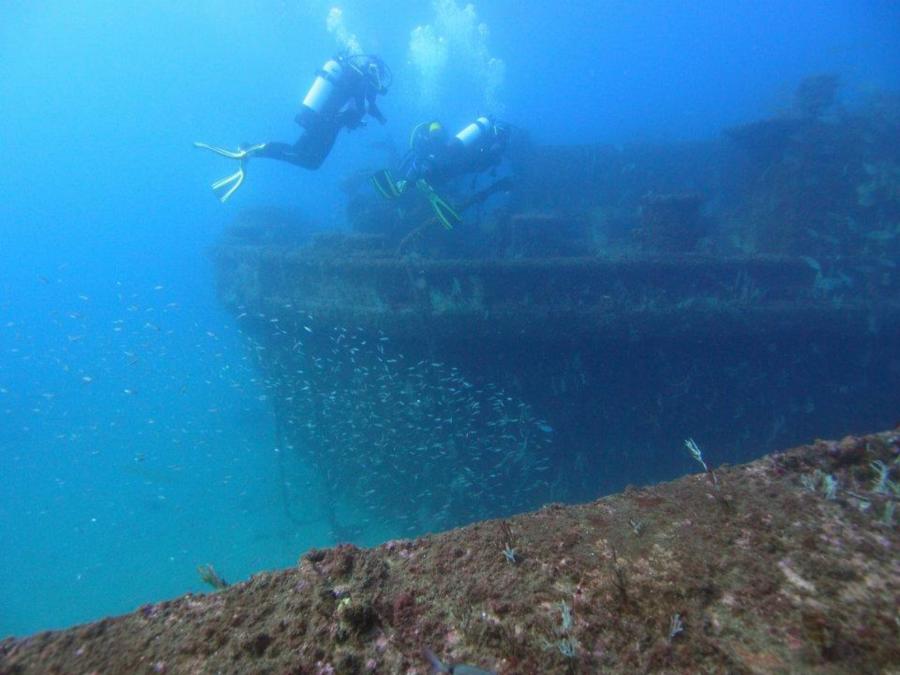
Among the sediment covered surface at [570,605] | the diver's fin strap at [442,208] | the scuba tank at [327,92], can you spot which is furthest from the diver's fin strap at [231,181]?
the sediment covered surface at [570,605]

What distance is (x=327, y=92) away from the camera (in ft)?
42.1

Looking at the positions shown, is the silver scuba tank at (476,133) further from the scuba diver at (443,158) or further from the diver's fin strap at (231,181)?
the diver's fin strap at (231,181)

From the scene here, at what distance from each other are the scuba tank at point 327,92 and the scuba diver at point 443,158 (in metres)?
2.76

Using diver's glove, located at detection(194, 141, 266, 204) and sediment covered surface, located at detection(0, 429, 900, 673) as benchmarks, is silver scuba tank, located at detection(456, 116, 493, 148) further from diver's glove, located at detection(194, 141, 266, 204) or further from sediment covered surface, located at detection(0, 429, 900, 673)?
sediment covered surface, located at detection(0, 429, 900, 673)

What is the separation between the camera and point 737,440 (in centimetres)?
799

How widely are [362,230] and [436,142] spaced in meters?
3.60

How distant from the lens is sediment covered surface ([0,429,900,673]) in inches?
67.6

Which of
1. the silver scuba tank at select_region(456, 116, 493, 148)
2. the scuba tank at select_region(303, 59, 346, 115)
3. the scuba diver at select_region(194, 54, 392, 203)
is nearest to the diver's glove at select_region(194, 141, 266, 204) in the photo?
the scuba diver at select_region(194, 54, 392, 203)

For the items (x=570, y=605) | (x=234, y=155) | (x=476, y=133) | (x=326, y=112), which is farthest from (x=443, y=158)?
(x=570, y=605)

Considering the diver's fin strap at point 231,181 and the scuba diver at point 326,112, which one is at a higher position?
the scuba diver at point 326,112

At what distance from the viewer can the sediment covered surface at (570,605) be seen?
5.64ft

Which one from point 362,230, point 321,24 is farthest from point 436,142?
point 321,24

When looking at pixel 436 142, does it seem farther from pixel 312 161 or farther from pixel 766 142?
pixel 766 142

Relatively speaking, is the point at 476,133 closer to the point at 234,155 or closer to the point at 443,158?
the point at 443,158
